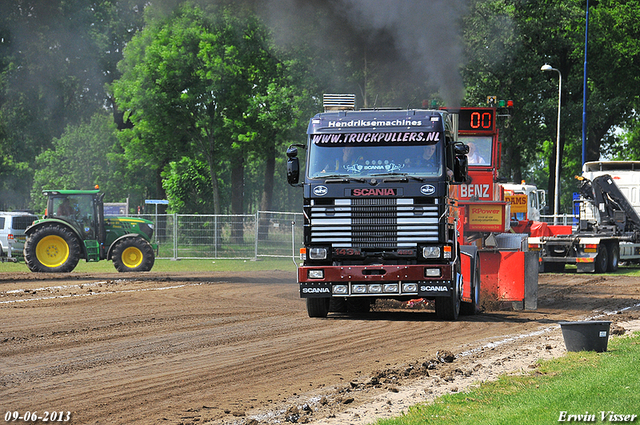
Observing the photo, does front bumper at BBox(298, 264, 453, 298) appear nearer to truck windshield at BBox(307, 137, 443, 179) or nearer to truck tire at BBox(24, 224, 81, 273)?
truck windshield at BBox(307, 137, 443, 179)

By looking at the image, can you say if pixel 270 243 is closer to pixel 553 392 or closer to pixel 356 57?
pixel 356 57

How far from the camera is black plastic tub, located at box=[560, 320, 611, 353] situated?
10031mm

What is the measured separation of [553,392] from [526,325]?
6.00m

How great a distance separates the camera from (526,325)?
1340 cm

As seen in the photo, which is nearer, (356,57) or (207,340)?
(207,340)

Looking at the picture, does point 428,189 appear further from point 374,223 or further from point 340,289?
point 340,289

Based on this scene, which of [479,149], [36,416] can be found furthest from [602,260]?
[36,416]

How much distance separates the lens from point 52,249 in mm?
25016

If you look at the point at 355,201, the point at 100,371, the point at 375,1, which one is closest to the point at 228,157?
the point at 375,1

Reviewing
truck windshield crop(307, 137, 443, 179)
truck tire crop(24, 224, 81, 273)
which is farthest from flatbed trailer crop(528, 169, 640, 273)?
truck windshield crop(307, 137, 443, 179)

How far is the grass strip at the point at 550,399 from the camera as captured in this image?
6562mm

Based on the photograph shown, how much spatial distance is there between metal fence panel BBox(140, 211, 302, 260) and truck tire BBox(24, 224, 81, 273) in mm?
8541

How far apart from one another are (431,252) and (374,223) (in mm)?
1015

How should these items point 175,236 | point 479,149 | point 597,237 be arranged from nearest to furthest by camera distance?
point 479,149 → point 597,237 → point 175,236
